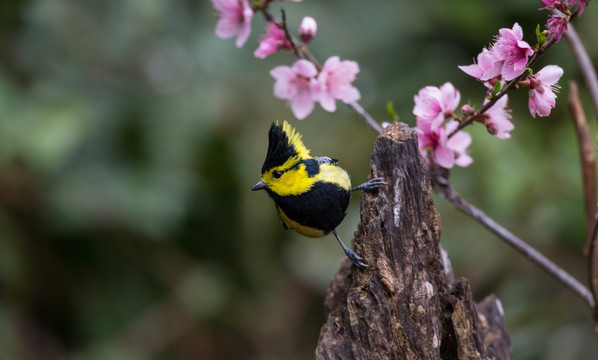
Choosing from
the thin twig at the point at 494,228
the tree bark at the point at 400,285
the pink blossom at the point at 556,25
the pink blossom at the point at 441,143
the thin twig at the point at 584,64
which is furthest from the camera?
the thin twig at the point at 584,64

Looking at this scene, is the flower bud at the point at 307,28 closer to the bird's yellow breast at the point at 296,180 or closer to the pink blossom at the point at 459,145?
the bird's yellow breast at the point at 296,180

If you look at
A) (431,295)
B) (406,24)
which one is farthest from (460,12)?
(431,295)

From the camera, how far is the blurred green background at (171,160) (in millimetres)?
3631

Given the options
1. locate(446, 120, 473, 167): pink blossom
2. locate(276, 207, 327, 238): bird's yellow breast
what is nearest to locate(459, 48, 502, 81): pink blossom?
locate(446, 120, 473, 167): pink blossom

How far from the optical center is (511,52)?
1321 mm

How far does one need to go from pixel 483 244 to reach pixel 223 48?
1974 mm

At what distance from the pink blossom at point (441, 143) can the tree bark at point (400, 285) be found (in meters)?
0.10

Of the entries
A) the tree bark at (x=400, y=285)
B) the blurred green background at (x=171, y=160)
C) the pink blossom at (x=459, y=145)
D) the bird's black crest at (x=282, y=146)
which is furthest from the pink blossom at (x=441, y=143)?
the blurred green background at (x=171, y=160)

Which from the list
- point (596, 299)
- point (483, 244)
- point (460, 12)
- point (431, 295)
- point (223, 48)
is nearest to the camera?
point (431, 295)

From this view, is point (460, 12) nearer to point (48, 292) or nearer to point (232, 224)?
point (232, 224)

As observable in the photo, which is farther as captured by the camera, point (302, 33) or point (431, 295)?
point (302, 33)

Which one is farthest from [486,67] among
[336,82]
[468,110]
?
[336,82]

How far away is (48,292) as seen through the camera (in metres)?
3.97

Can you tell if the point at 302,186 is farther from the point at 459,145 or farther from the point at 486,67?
the point at 486,67
